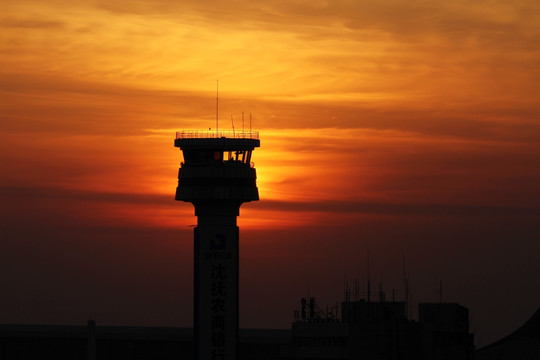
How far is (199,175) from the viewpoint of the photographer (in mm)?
181375

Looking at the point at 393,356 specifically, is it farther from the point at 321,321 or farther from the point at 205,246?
the point at 205,246

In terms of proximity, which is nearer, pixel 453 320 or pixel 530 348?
pixel 453 320

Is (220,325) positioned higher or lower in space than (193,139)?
lower

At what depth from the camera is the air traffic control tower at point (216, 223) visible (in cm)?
17888

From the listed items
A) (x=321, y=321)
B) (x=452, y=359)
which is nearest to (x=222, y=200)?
(x=321, y=321)

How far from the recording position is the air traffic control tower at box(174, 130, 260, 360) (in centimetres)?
17888

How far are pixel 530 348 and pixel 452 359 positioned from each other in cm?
2004

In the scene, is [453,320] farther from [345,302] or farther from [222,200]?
[222,200]

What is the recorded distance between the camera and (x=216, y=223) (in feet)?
593

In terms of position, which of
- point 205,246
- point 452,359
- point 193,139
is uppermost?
point 193,139

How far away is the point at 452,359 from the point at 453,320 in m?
5.47

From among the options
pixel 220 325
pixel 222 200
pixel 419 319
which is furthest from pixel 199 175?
pixel 419 319

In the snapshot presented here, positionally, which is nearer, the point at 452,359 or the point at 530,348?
the point at 452,359

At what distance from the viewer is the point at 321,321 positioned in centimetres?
18375
